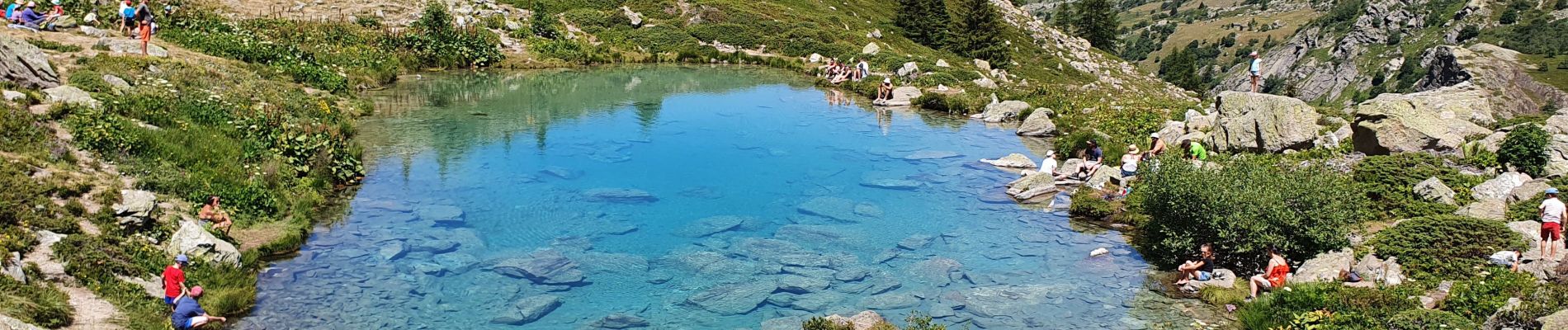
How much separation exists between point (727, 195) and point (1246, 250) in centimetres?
1319

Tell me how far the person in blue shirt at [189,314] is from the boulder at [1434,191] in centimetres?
2535

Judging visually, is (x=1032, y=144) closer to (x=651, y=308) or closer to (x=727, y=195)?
(x=727, y=195)

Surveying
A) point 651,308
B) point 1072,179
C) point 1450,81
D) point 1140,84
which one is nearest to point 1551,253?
point 1072,179

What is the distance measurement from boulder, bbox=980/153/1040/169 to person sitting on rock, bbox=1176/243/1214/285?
1119 cm

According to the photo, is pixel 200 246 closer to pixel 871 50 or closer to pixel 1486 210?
pixel 1486 210

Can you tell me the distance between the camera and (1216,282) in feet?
63.7

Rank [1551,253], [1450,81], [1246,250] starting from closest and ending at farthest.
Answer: [1551,253] → [1246,250] → [1450,81]

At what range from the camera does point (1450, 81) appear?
526 feet

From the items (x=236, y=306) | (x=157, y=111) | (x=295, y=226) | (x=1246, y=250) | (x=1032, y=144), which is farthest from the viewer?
(x=1032, y=144)

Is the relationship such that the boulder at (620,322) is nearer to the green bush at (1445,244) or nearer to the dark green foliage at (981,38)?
the green bush at (1445,244)

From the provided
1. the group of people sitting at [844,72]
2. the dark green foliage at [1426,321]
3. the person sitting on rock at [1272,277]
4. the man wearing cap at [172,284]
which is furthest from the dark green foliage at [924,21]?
the man wearing cap at [172,284]

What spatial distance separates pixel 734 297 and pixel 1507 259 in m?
14.2

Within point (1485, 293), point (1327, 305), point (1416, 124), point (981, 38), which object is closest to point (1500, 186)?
point (1416, 124)

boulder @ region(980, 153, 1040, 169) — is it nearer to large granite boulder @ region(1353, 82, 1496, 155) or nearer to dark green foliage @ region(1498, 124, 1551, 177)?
large granite boulder @ region(1353, 82, 1496, 155)
